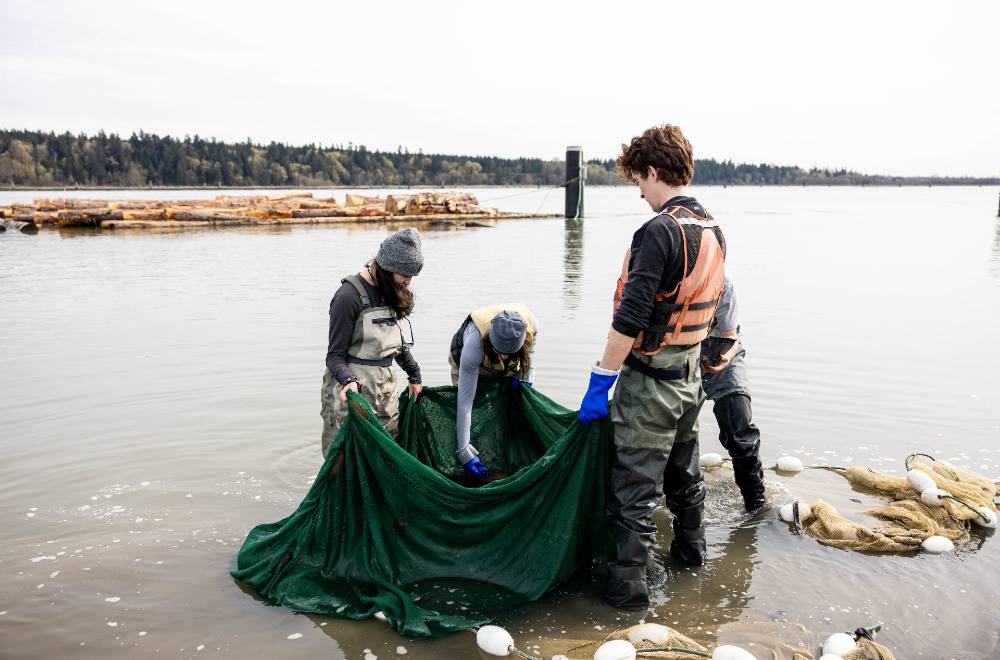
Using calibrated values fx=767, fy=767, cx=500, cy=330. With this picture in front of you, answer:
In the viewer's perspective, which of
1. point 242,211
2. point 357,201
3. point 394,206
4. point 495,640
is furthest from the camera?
point 357,201

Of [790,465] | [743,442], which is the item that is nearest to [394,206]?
[790,465]

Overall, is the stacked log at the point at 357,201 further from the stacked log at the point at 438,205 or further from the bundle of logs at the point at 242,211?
the stacked log at the point at 438,205

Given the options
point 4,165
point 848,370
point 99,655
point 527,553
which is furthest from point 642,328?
point 4,165

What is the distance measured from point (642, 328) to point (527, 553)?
1.22m

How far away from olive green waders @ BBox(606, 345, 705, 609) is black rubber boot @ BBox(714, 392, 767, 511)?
0.81 meters

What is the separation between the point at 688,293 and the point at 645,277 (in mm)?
236

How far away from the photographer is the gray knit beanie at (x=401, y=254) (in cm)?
384

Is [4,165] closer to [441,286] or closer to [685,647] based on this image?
[441,286]

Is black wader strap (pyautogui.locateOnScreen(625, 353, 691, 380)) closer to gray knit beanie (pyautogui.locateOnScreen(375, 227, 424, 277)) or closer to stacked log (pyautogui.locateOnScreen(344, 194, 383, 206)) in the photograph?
gray knit beanie (pyautogui.locateOnScreen(375, 227, 424, 277))

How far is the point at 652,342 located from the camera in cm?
333

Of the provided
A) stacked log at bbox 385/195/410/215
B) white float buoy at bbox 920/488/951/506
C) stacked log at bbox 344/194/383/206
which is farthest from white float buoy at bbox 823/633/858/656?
stacked log at bbox 344/194/383/206

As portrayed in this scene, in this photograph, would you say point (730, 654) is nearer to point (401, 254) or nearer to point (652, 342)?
point (652, 342)

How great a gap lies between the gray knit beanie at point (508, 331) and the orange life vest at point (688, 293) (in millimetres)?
714

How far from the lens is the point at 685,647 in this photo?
3.09 m
